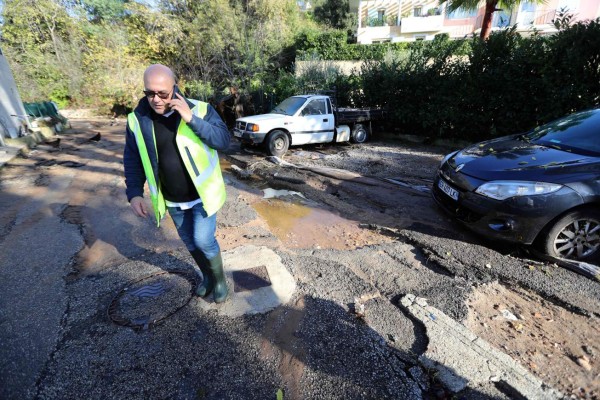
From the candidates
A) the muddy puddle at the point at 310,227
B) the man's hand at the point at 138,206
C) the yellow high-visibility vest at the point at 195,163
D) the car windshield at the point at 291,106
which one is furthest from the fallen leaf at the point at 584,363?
the car windshield at the point at 291,106

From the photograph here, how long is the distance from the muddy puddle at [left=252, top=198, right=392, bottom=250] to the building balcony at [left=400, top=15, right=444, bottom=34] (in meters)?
28.3

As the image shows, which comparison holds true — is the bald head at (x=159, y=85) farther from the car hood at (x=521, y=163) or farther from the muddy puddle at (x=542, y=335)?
the car hood at (x=521, y=163)

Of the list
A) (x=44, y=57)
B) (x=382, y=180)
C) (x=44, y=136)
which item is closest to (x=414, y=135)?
(x=382, y=180)

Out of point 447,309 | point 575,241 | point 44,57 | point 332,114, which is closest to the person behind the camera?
point 447,309

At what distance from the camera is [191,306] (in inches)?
102

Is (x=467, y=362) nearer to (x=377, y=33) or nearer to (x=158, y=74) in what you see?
(x=158, y=74)

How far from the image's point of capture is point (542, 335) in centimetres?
231

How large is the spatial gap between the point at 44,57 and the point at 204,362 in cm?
2580

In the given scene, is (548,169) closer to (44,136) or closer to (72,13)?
(44,136)

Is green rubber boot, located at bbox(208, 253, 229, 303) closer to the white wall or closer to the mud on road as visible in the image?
the mud on road

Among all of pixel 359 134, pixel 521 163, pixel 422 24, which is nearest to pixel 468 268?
pixel 521 163

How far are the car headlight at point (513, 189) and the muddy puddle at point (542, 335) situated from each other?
3.21ft

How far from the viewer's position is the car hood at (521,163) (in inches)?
119

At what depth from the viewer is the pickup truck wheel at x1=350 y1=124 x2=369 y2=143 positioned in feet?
32.5
